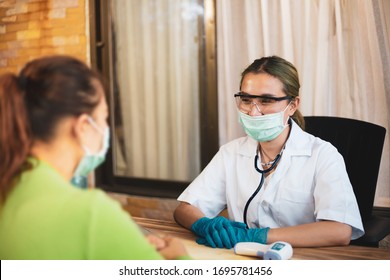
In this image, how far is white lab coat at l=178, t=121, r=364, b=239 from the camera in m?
1.55

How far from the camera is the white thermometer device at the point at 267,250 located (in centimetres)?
119

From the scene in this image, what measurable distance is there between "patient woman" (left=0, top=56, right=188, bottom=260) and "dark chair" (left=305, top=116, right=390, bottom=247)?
1179 mm

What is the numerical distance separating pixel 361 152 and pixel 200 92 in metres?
1.25

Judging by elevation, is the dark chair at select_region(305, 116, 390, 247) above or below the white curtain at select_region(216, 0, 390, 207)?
below

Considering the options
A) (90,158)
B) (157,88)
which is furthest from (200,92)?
(90,158)

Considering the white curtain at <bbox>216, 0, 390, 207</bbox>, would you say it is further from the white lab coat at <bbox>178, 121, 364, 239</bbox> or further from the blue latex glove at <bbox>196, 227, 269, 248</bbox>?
the blue latex glove at <bbox>196, 227, 269, 248</bbox>

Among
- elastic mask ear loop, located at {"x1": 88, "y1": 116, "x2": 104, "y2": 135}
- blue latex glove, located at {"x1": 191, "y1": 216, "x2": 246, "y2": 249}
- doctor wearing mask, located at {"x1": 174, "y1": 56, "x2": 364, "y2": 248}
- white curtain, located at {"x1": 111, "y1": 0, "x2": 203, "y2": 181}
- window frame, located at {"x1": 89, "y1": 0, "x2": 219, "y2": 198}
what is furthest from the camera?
white curtain, located at {"x1": 111, "y1": 0, "x2": 203, "y2": 181}

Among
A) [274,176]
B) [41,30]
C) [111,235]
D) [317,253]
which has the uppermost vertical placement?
[41,30]

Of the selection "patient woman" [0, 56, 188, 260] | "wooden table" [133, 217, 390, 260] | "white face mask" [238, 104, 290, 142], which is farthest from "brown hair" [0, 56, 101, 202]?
"white face mask" [238, 104, 290, 142]

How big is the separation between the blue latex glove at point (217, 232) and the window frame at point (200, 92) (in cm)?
135

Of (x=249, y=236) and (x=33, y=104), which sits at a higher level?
(x=33, y=104)

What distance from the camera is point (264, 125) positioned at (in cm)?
170

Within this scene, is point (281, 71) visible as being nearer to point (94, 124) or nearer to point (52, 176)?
point (94, 124)
